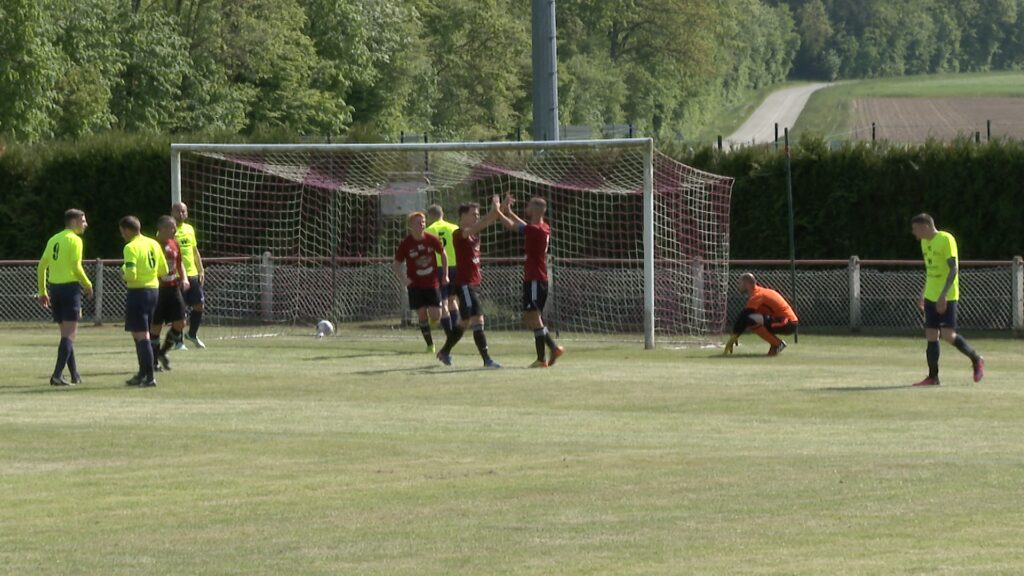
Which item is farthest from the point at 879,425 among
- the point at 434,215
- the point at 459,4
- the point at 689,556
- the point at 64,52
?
the point at 459,4

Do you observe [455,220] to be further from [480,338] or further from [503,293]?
[480,338]

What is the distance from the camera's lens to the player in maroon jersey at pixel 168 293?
20.0 meters

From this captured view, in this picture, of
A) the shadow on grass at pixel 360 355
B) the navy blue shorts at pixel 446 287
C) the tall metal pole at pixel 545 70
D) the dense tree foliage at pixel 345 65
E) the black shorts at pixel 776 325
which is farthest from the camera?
the dense tree foliage at pixel 345 65

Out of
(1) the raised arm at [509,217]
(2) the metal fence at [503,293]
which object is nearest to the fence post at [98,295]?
(2) the metal fence at [503,293]

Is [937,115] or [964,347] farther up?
[937,115]

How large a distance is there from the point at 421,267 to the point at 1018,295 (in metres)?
10.1

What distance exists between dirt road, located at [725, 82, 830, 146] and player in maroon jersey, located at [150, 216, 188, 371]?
58.4 meters

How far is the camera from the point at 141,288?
59.4ft

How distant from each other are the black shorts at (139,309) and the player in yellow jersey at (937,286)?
25.4ft

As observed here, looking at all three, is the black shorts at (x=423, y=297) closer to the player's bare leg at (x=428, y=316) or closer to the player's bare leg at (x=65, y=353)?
the player's bare leg at (x=428, y=316)

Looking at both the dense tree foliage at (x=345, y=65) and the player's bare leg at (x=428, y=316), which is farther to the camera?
the dense tree foliage at (x=345, y=65)

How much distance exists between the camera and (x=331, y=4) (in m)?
60.4

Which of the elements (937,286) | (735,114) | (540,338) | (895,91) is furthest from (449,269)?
(895,91)

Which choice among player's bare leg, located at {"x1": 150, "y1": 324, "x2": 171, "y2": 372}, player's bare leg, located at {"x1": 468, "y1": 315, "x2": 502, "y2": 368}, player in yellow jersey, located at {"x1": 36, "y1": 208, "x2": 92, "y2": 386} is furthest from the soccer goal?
player in yellow jersey, located at {"x1": 36, "y1": 208, "x2": 92, "y2": 386}
